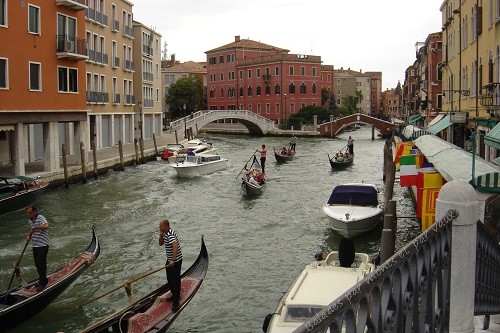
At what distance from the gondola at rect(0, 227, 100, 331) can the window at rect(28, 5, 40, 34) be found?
481 inches

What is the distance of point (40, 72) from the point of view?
63.2ft

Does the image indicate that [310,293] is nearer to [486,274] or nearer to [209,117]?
[486,274]

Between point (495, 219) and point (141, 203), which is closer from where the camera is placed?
point (495, 219)

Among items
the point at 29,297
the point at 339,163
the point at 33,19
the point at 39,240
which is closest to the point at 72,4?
the point at 33,19

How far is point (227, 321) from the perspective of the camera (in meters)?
8.12

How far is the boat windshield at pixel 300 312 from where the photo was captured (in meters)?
6.41

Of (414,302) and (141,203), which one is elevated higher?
(414,302)

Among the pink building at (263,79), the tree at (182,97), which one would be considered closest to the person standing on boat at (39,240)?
the pink building at (263,79)

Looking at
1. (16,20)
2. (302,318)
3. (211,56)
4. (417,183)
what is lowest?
(302,318)

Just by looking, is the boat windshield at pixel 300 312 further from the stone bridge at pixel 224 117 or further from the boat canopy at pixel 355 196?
the stone bridge at pixel 224 117

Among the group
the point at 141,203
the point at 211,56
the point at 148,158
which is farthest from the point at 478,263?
the point at 211,56

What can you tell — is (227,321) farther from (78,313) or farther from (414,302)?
(414,302)

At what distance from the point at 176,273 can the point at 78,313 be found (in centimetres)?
200

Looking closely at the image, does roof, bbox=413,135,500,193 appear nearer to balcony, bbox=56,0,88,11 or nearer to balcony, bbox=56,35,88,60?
balcony, bbox=56,35,88,60
